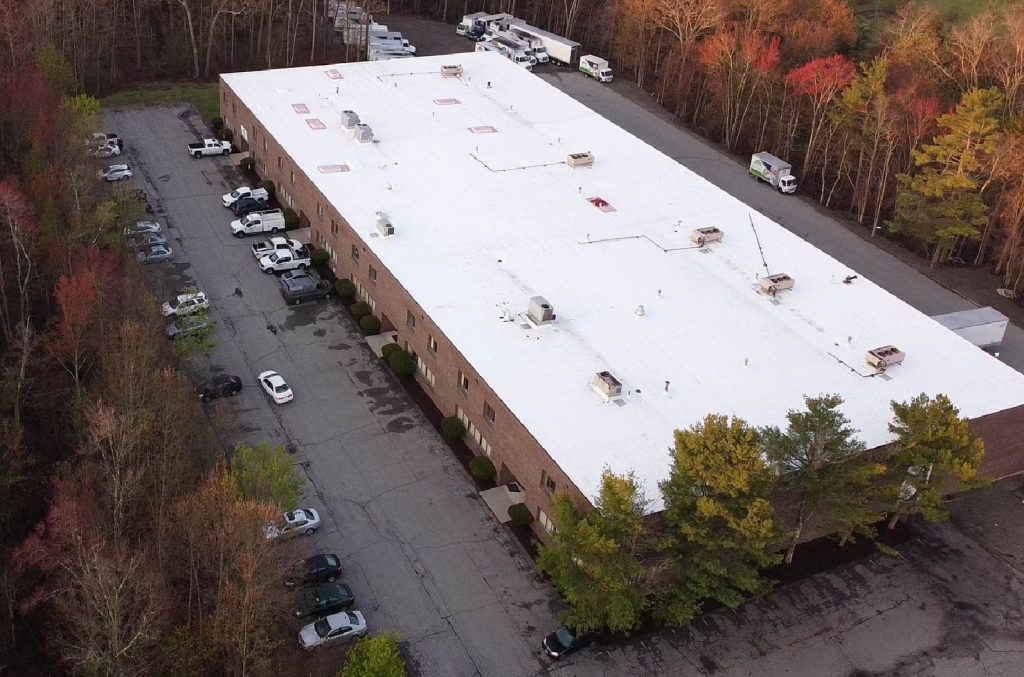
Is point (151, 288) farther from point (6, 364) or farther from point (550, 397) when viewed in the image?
point (550, 397)

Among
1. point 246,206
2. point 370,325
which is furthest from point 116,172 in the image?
point 370,325

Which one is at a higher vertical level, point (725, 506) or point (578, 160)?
point (578, 160)

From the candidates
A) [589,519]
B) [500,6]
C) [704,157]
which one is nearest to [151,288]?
[589,519]

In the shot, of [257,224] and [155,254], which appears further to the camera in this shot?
[257,224]

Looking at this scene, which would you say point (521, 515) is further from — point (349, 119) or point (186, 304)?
point (349, 119)

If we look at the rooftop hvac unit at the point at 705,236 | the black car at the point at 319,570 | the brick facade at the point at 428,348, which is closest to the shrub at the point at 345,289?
the brick facade at the point at 428,348

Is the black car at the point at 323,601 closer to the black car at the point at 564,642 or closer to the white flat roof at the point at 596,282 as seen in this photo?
the black car at the point at 564,642

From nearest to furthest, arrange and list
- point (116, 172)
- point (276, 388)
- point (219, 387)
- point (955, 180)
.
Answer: point (219, 387) → point (276, 388) → point (955, 180) → point (116, 172)
